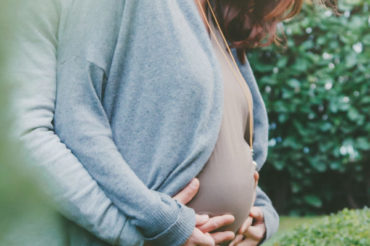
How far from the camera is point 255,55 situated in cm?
509

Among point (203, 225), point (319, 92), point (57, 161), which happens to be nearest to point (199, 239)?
point (203, 225)

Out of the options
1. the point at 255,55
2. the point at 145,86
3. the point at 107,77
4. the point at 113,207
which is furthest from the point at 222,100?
the point at 255,55

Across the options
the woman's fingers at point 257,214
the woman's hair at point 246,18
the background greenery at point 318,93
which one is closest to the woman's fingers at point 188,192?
the woman's fingers at point 257,214

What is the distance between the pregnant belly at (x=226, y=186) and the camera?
1.45 metres

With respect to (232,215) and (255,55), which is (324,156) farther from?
(232,215)

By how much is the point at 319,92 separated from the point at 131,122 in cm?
398

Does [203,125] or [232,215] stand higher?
[203,125]

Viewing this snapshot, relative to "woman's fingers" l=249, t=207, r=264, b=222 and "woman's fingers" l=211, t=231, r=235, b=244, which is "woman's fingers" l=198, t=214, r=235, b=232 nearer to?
"woman's fingers" l=211, t=231, r=235, b=244

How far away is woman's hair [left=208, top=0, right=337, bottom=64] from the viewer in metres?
2.00

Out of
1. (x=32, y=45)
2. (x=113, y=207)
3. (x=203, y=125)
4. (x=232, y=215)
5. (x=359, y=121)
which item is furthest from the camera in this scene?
(x=359, y=121)

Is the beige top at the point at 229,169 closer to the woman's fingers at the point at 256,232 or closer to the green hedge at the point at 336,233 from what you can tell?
the woman's fingers at the point at 256,232

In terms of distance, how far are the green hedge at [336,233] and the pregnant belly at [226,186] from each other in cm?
145

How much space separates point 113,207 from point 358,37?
435 cm

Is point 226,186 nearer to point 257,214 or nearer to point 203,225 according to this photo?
point 203,225
